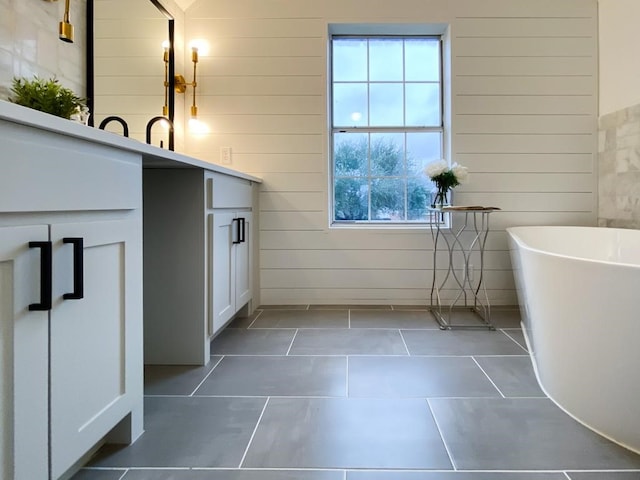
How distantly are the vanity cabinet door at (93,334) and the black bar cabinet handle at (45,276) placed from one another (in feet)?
0.15

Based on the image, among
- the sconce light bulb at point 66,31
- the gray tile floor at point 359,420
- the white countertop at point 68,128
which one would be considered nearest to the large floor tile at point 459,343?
the gray tile floor at point 359,420

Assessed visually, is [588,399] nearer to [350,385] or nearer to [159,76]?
[350,385]

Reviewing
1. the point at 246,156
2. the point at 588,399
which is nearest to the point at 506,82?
the point at 246,156

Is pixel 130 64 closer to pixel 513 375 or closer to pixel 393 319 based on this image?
pixel 393 319

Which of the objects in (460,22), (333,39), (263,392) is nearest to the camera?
(263,392)

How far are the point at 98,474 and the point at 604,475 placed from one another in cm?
131

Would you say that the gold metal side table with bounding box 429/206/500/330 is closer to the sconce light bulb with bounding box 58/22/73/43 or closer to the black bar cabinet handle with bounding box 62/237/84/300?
the sconce light bulb with bounding box 58/22/73/43

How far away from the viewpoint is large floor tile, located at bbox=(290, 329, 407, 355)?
2002mm

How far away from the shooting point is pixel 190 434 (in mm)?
1260

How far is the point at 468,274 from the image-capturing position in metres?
2.95

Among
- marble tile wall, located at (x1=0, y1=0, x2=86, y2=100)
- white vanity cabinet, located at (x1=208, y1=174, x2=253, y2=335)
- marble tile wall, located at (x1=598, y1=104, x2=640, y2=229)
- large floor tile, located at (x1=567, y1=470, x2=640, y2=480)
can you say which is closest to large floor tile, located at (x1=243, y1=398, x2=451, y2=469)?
large floor tile, located at (x1=567, y1=470, x2=640, y2=480)

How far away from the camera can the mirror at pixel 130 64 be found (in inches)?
75.9

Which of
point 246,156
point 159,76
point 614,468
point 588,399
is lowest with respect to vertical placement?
point 614,468

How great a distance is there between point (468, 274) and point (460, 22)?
181 centimetres
